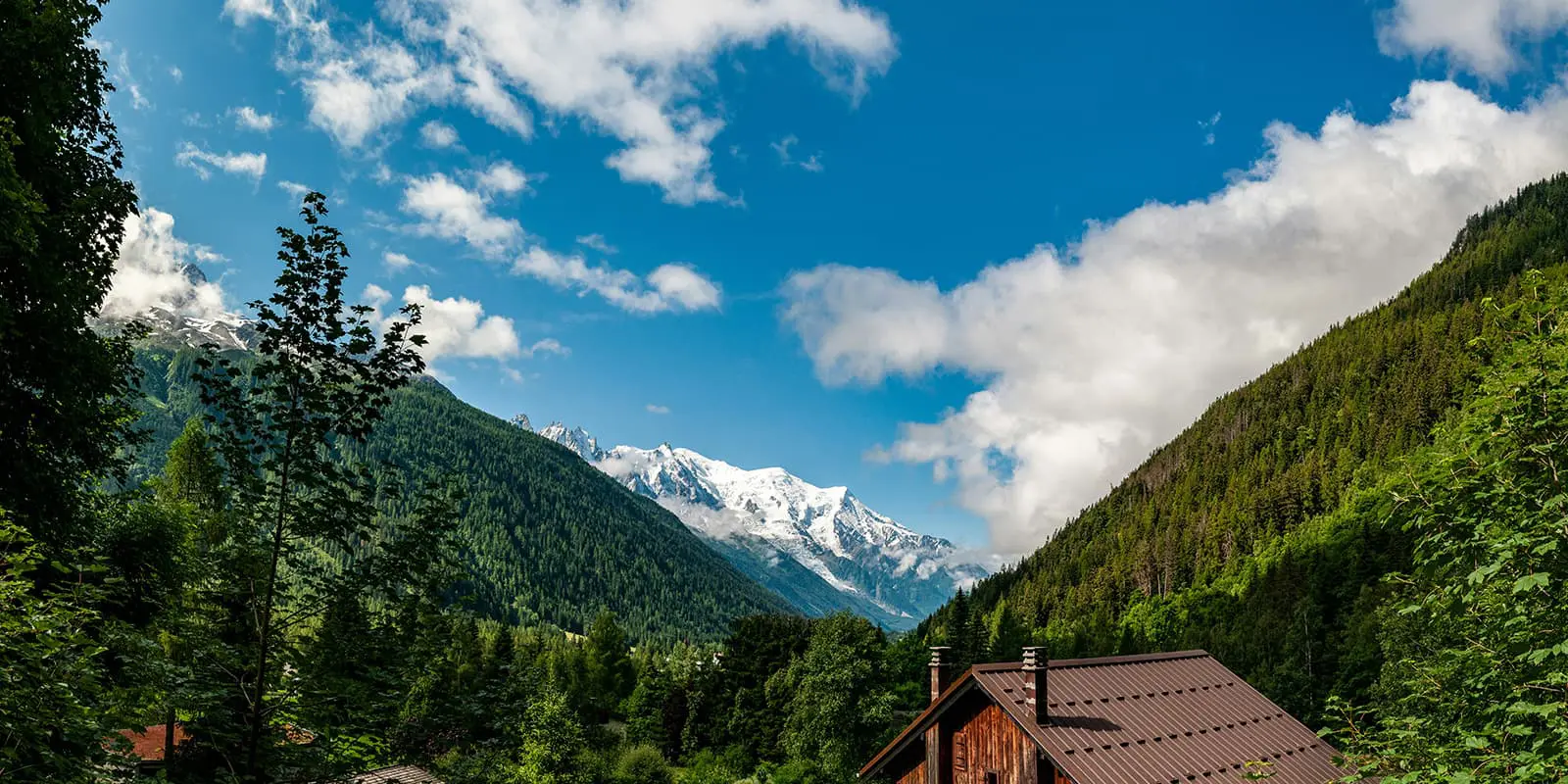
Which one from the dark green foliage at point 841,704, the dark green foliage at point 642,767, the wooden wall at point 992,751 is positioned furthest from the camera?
the dark green foliage at point 642,767

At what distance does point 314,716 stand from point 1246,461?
21330 cm

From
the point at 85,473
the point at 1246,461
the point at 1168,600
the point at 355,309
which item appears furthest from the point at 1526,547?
the point at 1246,461

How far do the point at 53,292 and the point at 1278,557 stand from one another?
6145 inches

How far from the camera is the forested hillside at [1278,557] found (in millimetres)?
99625

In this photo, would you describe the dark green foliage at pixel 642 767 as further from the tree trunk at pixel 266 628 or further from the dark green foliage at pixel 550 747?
the tree trunk at pixel 266 628

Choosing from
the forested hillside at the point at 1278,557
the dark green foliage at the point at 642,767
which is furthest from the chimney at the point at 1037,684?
the forested hillside at the point at 1278,557

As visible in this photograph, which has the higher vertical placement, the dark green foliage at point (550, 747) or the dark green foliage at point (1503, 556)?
the dark green foliage at point (1503, 556)

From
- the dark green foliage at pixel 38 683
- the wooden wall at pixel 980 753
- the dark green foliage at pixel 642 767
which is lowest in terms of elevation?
the dark green foliage at pixel 642 767

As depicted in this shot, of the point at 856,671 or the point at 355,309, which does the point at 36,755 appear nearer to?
the point at 355,309

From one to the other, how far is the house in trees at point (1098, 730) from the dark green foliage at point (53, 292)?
22242mm

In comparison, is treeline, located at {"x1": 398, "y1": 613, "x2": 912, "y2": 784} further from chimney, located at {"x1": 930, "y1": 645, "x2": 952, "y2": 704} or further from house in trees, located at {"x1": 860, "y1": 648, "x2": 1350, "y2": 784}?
chimney, located at {"x1": 930, "y1": 645, "x2": 952, "y2": 704}

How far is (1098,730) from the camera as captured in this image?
23.2 m

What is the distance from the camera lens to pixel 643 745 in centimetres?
7788

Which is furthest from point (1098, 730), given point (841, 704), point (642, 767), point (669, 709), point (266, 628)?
point (669, 709)
